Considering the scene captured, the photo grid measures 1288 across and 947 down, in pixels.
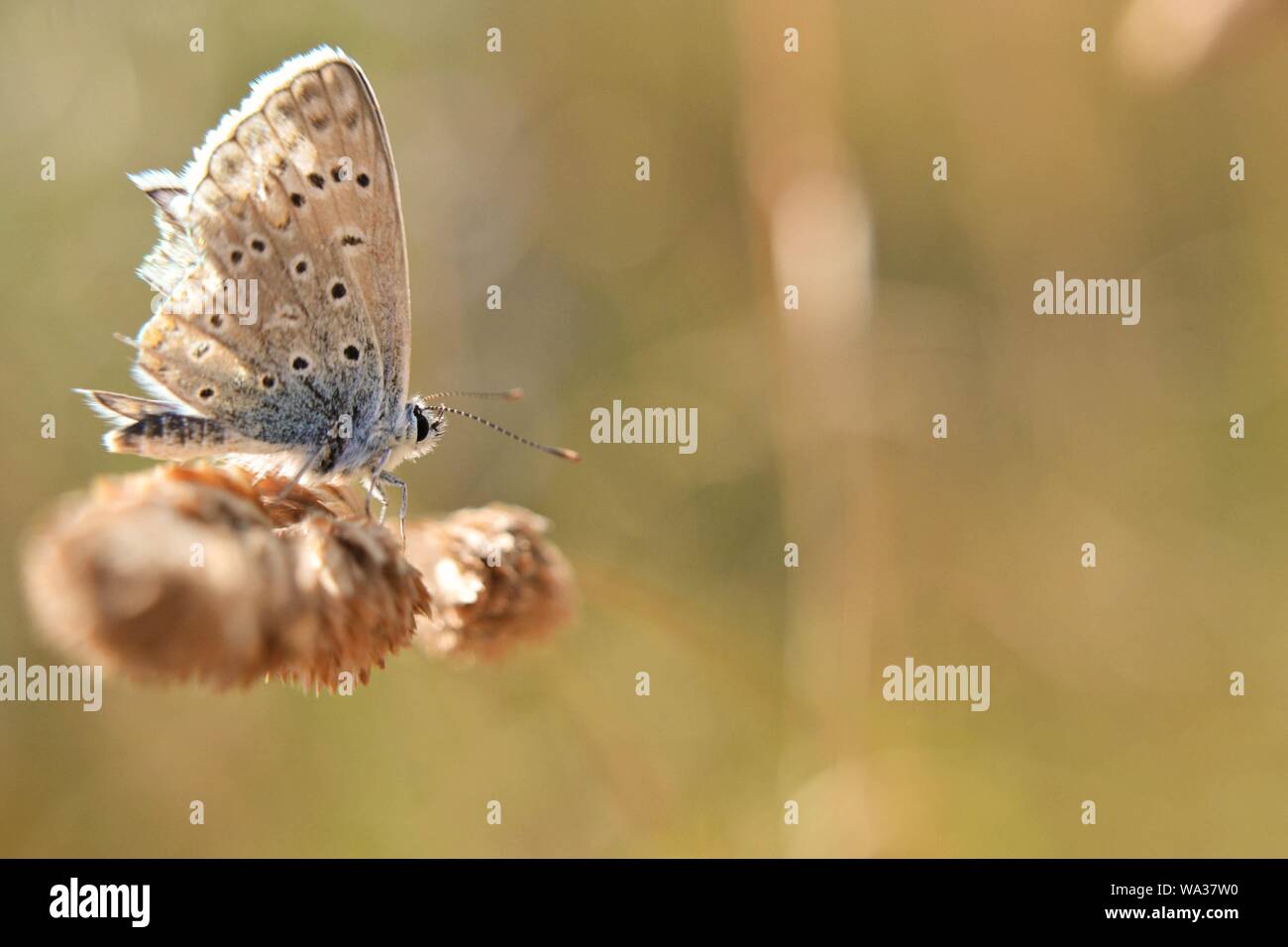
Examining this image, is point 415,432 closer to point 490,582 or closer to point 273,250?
point 273,250

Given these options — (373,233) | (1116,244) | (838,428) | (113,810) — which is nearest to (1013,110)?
(1116,244)

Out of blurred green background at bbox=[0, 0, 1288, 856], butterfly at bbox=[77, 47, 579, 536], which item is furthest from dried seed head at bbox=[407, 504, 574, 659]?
blurred green background at bbox=[0, 0, 1288, 856]

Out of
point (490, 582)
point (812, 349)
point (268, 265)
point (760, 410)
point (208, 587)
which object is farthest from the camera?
point (760, 410)

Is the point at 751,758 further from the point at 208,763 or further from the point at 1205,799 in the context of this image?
the point at 208,763

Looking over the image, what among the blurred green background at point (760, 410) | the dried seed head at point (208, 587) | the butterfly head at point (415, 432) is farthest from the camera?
the blurred green background at point (760, 410)

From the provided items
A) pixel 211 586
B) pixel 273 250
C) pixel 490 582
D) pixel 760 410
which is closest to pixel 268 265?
pixel 273 250

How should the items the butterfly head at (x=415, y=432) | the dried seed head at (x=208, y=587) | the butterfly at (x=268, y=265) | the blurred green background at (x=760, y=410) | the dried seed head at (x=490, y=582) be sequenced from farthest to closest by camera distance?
the blurred green background at (x=760, y=410)
the butterfly head at (x=415, y=432)
the butterfly at (x=268, y=265)
the dried seed head at (x=490, y=582)
the dried seed head at (x=208, y=587)

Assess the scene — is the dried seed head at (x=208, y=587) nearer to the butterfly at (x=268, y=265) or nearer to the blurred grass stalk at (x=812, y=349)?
the butterfly at (x=268, y=265)

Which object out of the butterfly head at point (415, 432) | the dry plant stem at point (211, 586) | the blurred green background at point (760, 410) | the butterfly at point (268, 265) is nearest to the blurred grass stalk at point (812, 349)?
the blurred green background at point (760, 410)

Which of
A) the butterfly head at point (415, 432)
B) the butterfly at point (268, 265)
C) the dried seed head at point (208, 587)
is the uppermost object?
the butterfly at point (268, 265)
